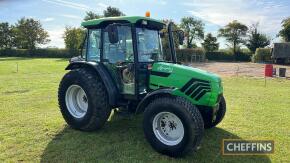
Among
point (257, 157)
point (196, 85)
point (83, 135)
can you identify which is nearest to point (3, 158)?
point (83, 135)

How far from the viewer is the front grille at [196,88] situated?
16.8 ft

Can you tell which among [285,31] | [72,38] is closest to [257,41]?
[285,31]

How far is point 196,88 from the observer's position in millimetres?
5176

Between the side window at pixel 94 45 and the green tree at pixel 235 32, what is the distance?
203ft

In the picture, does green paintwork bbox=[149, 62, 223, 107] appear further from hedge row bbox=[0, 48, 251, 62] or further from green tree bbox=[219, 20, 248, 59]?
green tree bbox=[219, 20, 248, 59]

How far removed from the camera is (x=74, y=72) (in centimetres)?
624

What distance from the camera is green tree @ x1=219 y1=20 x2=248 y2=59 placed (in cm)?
6488

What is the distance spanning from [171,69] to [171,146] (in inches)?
57.6

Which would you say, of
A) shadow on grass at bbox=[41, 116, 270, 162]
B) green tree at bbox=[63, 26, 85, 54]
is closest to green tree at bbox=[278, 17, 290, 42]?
green tree at bbox=[63, 26, 85, 54]

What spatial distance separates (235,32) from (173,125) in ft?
215

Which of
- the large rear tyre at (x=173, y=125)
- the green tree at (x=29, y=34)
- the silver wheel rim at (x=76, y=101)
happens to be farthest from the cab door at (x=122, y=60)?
the green tree at (x=29, y=34)

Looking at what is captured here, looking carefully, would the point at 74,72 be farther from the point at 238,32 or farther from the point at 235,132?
the point at 238,32

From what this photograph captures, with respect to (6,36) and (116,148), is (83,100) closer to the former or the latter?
(116,148)

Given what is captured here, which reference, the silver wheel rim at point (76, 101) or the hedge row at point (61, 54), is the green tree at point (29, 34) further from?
the silver wheel rim at point (76, 101)
